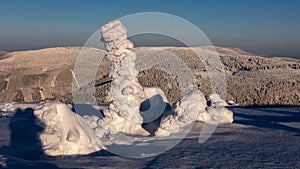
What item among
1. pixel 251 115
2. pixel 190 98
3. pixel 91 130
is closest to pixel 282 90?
pixel 251 115

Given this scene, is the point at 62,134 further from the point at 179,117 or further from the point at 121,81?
the point at 179,117

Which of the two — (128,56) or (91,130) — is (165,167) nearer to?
(91,130)

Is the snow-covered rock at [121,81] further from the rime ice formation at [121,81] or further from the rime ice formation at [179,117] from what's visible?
the rime ice formation at [179,117]

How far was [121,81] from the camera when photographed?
12125 mm

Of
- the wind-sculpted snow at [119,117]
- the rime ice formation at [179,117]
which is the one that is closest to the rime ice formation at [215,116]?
the wind-sculpted snow at [119,117]

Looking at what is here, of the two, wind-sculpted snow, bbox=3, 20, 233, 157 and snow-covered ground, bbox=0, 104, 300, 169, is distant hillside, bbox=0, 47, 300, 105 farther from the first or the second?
snow-covered ground, bbox=0, 104, 300, 169

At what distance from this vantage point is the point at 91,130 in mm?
11383

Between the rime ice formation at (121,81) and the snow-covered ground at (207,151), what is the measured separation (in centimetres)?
201

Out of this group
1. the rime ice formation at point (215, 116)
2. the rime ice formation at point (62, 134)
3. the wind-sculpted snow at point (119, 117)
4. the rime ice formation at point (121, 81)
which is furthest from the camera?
the rime ice formation at point (215, 116)

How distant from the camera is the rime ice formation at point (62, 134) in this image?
1002 centimetres

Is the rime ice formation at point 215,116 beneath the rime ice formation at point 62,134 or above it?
beneath

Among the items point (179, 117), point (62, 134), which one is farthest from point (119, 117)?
point (62, 134)

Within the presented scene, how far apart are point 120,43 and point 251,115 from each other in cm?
723

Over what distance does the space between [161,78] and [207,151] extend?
18.3m
